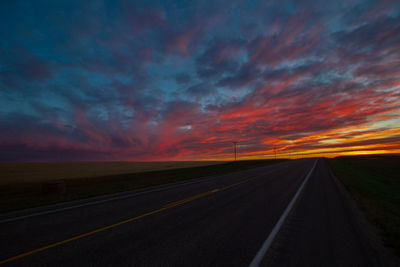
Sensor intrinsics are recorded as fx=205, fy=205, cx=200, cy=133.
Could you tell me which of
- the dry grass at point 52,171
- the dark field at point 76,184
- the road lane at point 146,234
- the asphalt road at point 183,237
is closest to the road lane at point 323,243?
the asphalt road at point 183,237

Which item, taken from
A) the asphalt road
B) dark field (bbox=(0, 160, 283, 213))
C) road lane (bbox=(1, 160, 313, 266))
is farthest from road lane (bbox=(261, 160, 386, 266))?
dark field (bbox=(0, 160, 283, 213))

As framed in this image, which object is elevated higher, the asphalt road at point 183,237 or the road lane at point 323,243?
the asphalt road at point 183,237

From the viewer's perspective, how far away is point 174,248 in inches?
184

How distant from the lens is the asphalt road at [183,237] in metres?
4.20

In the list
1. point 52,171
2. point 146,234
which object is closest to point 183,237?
point 146,234

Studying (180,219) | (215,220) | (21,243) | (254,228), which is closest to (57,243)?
(21,243)

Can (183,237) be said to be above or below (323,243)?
above

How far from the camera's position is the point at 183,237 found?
530cm

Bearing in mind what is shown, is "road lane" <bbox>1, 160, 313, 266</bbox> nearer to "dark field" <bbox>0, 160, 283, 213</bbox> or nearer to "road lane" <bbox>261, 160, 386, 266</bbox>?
"road lane" <bbox>261, 160, 386, 266</bbox>

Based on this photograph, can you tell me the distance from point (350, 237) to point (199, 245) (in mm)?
4112

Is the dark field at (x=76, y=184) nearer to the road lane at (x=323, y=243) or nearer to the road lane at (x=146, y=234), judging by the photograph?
the road lane at (x=146, y=234)

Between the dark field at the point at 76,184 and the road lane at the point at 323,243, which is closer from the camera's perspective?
the road lane at the point at 323,243

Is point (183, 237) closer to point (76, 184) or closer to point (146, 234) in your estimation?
point (146, 234)

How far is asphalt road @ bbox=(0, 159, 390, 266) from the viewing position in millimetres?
4203
